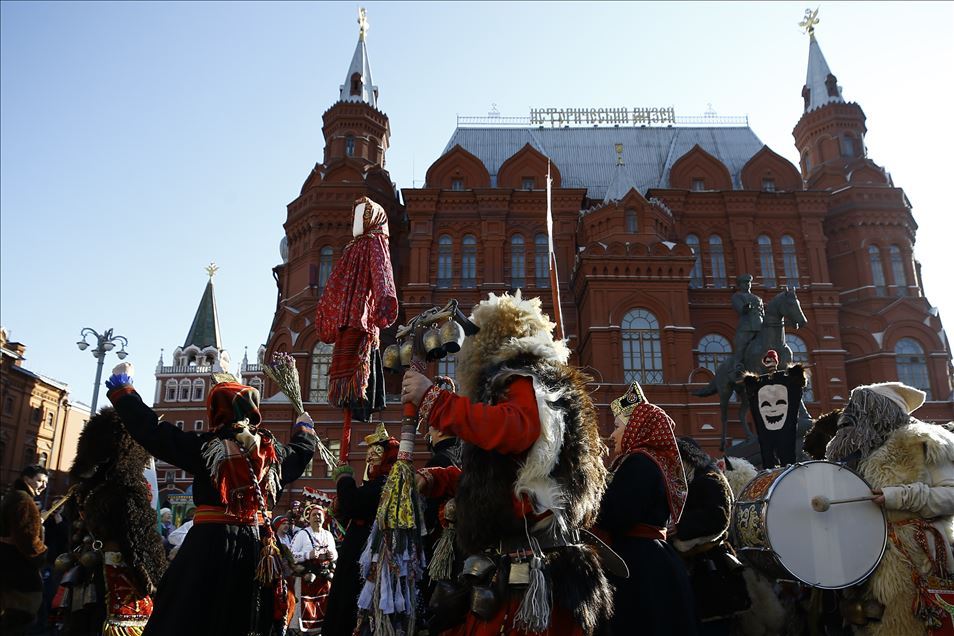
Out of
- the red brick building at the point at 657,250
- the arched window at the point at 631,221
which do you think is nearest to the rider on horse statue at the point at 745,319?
the red brick building at the point at 657,250

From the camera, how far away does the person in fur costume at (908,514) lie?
15.0 feet

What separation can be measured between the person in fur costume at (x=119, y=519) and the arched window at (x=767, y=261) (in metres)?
29.8

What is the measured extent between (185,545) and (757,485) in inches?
171

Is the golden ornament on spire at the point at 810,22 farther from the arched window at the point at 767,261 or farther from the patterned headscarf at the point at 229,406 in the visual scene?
the patterned headscarf at the point at 229,406

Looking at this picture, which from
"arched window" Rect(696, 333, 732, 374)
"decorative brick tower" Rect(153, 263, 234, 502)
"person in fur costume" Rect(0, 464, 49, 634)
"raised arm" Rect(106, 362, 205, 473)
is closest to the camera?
"raised arm" Rect(106, 362, 205, 473)

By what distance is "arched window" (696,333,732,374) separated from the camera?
2970 cm

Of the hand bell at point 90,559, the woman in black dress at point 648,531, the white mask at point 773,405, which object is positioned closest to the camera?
the woman in black dress at point 648,531

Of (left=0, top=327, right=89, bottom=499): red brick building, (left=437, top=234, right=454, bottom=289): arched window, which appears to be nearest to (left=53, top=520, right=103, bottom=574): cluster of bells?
(left=437, top=234, right=454, bottom=289): arched window

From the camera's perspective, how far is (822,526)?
4965 millimetres

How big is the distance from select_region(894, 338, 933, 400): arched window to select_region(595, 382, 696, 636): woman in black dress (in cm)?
2995

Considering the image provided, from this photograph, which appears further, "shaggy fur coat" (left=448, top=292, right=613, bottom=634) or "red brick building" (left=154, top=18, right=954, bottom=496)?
"red brick building" (left=154, top=18, right=954, bottom=496)

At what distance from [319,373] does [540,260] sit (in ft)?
35.6

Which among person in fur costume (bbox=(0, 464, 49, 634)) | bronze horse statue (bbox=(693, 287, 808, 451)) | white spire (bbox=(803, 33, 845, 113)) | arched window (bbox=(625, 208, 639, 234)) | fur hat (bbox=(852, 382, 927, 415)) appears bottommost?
person in fur costume (bbox=(0, 464, 49, 634))

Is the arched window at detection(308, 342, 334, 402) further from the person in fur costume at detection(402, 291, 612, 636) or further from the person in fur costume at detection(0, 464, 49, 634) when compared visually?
the person in fur costume at detection(402, 291, 612, 636)
